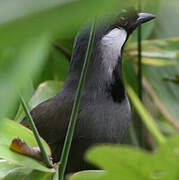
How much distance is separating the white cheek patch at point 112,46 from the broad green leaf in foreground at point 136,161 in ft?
3.11

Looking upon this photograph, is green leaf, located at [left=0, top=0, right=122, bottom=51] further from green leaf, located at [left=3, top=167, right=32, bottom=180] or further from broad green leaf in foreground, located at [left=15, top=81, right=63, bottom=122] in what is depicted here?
broad green leaf in foreground, located at [left=15, top=81, right=63, bottom=122]

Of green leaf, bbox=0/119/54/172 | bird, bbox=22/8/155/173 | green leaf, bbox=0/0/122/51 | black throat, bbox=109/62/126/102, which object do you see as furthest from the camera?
black throat, bbox=109/62/126/102

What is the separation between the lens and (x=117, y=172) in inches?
11.3

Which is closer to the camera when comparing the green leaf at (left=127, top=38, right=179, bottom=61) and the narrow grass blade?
the narrow grass blade

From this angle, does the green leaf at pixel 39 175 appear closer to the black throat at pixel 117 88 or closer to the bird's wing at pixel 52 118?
the bird's wing at pixel 52 118

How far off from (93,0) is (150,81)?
1376 mm

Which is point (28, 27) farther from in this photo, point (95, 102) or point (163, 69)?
point (163, 69)

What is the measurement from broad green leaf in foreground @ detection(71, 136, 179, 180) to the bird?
0.80 metres

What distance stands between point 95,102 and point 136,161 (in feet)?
3.01

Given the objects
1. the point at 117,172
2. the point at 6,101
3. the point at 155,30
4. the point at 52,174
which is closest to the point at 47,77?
the point at 155,30

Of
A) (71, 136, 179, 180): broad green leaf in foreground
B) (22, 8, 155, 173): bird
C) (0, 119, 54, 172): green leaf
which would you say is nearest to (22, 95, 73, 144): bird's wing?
(22, 8, 155, 173): bird

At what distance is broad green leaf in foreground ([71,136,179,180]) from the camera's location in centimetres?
24

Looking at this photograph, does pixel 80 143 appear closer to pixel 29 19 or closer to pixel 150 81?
pixel 150 81

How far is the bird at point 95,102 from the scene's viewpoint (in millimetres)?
1113
